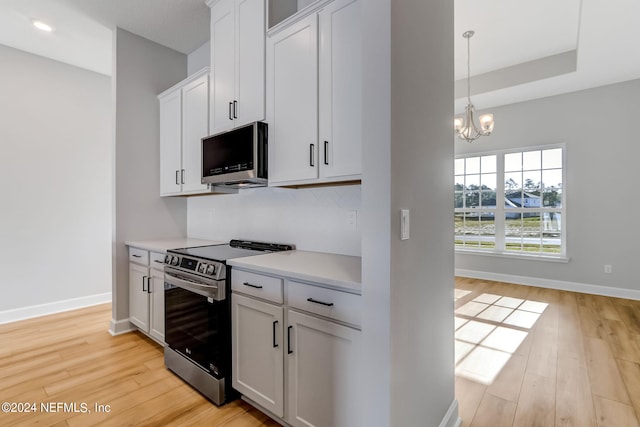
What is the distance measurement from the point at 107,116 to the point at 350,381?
439 cm

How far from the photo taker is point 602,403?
6.32 ft

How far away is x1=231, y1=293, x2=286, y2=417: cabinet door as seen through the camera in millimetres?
1642

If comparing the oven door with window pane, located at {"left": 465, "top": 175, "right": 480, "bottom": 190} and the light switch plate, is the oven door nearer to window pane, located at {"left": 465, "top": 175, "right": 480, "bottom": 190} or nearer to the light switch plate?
the light switch plate

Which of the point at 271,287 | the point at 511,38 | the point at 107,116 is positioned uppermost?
the point at 511,38

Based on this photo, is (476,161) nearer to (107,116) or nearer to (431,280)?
(431,280)

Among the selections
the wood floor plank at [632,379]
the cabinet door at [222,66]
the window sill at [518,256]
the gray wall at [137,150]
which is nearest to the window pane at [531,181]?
the window sill at [518,256]

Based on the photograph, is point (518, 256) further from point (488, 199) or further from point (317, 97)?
point (317, 97)

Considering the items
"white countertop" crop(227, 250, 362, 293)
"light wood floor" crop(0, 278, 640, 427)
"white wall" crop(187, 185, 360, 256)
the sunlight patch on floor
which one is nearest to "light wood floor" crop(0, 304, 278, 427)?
"light wood floor" crop(0, 278, 640, 427)

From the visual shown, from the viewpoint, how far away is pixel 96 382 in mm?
2184

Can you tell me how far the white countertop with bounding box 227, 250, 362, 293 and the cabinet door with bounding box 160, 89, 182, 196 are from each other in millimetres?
1646

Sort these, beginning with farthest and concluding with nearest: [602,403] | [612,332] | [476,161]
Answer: [476,161]
[612,332]
[602,403]

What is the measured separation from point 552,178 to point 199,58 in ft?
17.4

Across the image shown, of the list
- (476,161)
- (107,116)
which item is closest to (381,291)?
(107,116)

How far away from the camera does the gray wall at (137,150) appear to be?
3.06m
